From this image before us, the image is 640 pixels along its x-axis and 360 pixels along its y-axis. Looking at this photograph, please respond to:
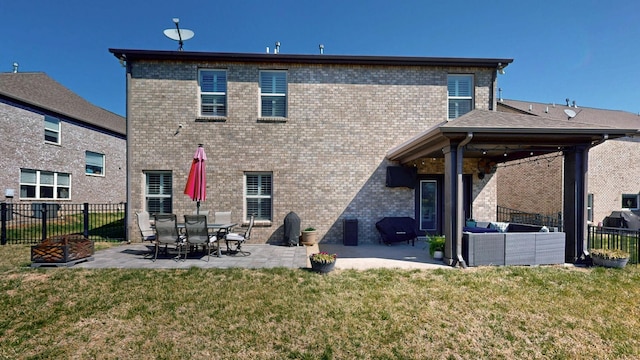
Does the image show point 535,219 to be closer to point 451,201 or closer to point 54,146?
point 451,201

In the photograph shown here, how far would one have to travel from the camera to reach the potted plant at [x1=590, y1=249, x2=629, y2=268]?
6.50m

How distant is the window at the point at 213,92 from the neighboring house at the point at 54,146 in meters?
11.6

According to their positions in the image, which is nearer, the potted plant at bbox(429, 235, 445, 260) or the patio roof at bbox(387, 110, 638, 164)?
the patio roof at bbox(387, 110, 638, 164)

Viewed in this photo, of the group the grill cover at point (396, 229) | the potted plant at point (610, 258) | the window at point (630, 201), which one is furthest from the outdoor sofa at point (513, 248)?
the window at point (630, 201)

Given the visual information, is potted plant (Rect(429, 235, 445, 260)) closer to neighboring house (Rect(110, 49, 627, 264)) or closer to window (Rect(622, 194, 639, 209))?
neighboring house (Rect(110, 49, 627, 264))

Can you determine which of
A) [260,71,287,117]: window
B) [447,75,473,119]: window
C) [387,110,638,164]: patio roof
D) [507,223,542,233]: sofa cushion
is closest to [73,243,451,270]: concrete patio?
[507,223,542,233]: sofa cushion

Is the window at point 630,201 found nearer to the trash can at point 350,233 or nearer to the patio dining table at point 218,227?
the trash can at point 350,233

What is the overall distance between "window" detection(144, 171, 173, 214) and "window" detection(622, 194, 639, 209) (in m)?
22.6

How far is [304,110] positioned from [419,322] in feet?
25.0

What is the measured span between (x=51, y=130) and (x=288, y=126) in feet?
50.6

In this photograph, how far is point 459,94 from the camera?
10.2 metres

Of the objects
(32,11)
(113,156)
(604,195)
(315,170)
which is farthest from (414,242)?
(113,156)

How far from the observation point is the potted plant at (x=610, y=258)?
6504 millimetres

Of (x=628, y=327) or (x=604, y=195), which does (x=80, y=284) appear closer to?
(x=628, y=327)
